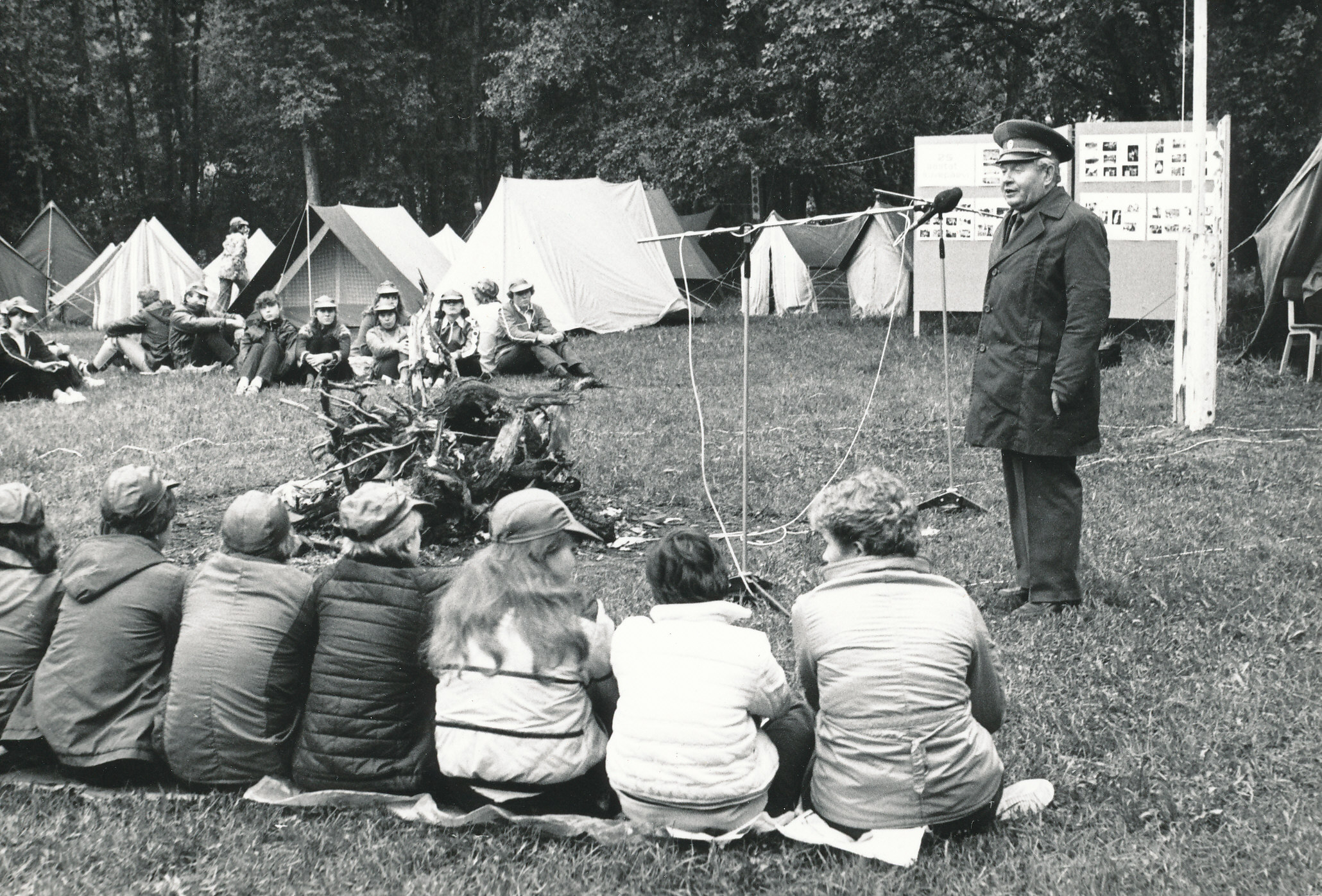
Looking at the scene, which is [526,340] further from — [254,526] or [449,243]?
[449,243]

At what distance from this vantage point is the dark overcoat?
456 centimetres

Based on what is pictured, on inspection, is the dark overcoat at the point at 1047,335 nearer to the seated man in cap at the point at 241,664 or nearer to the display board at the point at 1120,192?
the seated man in cap at the point at 241,664

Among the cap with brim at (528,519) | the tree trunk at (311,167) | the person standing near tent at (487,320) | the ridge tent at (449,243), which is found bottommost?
the cap with brim at (528,519)

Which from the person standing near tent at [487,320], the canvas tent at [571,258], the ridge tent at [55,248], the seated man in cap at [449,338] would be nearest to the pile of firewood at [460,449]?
the seated man in cap at [449,338]

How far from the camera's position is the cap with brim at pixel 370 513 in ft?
11.3

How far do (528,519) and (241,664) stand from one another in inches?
35.4

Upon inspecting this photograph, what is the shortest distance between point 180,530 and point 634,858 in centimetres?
425

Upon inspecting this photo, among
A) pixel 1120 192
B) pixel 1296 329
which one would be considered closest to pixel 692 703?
pixel 1296 329

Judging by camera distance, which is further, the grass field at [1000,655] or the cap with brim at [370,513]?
the cap with brim at [370,513]

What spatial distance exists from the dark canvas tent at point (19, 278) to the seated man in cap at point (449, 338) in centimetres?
1071

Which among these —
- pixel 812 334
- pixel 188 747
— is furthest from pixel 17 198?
pixel 188 747

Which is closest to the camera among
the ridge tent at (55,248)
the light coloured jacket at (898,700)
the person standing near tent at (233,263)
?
the light coloured jacket at (898,700)

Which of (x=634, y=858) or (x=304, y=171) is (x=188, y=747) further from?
(x=304, y=171)

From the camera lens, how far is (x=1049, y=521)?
4.78m
